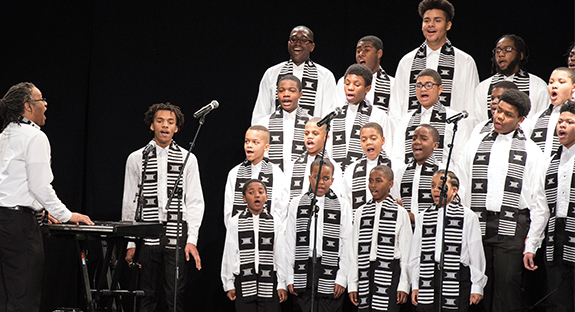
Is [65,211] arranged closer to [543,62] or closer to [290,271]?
[290,271]

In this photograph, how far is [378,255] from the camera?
4.46m

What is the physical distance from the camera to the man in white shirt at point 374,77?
208 inches

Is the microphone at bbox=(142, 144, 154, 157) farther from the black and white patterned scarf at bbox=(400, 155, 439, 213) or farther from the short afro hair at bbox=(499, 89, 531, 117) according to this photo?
the short afro hair at bbox=(499, 89, 531, 117)

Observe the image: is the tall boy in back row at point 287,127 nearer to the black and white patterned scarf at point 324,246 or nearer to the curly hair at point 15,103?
the black and white patterned scarf at point 324,246

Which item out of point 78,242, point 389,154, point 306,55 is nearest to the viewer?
point 78,242

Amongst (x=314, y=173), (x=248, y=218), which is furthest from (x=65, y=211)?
(x=314, y=173)

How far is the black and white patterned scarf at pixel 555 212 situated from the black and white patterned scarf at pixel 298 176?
5.06 ft

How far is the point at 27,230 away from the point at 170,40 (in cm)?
285

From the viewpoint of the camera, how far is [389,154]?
16.2 ft

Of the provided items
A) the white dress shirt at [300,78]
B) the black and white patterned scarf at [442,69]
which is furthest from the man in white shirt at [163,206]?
the black and white patterned scarf at [442,69]

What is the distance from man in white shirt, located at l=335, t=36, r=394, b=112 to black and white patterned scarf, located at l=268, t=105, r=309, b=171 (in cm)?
47

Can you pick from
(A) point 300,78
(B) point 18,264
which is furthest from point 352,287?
(B) point 18,264

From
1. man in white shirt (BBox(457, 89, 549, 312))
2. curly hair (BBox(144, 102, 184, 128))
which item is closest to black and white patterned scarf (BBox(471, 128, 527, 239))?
man in white shirt (BBox(457, 89, 549, 312))

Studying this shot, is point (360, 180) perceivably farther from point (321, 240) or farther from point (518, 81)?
point (518, 81)
